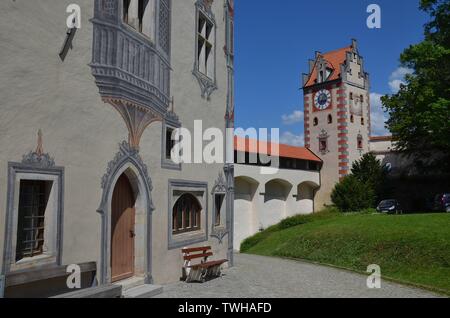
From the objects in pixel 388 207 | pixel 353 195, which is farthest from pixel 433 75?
pixel 353 195

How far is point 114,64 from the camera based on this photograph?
839 cm

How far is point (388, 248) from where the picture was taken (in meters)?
15.9

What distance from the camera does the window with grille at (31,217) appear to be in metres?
6.55

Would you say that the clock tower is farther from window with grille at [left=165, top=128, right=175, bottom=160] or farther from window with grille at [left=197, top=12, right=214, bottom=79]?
window with grille at [left=165, top=128, right=175, bottom=160]

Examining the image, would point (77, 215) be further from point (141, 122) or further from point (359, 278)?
point (359, 278)

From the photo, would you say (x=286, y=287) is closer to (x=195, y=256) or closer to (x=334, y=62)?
(x=195, y=256)

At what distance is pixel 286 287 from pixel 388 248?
265 inches

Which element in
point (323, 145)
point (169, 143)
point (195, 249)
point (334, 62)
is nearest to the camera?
point (169, 143)

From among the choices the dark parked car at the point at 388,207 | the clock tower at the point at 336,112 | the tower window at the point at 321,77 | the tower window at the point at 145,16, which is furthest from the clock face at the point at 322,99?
the tower window at the point at 145,16

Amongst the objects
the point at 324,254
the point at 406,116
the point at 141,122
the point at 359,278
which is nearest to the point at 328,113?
the point at 406,116

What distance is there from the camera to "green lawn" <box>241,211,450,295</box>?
1316 centimetres

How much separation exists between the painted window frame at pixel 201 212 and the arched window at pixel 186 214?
0.12m

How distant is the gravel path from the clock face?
2783cm

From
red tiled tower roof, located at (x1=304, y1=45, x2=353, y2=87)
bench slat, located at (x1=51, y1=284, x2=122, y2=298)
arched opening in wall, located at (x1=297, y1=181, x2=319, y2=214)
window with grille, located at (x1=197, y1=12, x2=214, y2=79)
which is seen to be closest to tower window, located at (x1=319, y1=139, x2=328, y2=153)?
arched opening in wall, located at (x1=297, y1=181, x2=319, y2=214)
